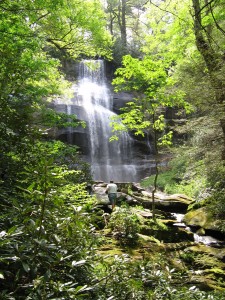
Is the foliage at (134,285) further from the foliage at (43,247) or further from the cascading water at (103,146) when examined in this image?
the cascading water at (103,146)

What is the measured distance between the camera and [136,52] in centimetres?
3138

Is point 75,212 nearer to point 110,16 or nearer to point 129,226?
point 129,226

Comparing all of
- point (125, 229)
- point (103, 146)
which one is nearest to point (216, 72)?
point (125, 229)

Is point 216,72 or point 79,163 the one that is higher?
point 216,72

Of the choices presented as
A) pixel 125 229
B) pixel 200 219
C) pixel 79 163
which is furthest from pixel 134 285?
pixel 79 163

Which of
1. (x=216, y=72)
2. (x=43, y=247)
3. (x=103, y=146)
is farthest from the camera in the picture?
(x=103, y=146)

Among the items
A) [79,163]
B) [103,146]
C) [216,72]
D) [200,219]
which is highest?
[216,72]

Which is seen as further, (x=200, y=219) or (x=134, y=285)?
(x=200, y=219)

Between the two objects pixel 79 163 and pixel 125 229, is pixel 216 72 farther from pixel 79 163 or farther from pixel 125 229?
pixel 79 163

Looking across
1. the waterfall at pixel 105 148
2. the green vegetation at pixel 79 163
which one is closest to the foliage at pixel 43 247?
the green vegetation at pixel 79 163

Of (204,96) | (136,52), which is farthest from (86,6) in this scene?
(136,52)

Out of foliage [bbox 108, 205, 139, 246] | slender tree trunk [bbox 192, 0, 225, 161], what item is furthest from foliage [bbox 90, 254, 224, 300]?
slender tree trunk [bbox 192, 0, 225, 161]

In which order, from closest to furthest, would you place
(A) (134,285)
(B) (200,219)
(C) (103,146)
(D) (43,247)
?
(D) (43,247) < (A) (134,285) < (B) (200,219) < (C) (103,146)

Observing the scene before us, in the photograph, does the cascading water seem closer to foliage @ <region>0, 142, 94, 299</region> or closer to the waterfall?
the waterfall
